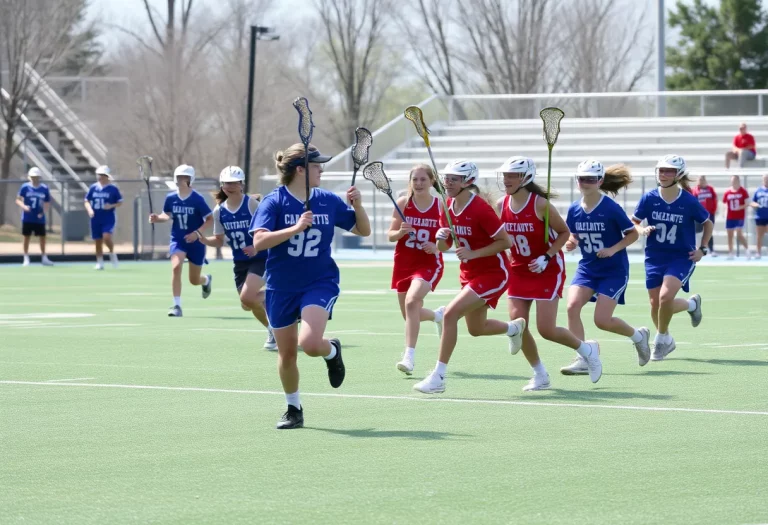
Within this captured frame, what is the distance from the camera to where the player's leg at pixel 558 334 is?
1153 cm

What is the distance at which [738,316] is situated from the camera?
1873 centimetres

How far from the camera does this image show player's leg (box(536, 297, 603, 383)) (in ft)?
37.8

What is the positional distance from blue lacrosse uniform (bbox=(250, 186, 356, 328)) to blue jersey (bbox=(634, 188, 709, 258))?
16.9 feet

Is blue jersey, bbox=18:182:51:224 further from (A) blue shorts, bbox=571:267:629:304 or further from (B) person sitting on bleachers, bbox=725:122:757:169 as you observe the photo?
(A) blue shorts, bbox=571:267:629:304

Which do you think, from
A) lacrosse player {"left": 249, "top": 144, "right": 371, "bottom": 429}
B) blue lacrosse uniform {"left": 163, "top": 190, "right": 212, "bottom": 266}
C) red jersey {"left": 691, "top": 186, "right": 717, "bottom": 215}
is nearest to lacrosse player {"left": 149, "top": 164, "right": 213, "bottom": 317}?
blue lacrosse uniform {"left": 163, "top": 190, "right": 212, "bottom": 266}

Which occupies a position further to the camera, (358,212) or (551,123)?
(551,123)

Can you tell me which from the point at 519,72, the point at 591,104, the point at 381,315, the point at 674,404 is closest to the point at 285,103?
the point at 519,72

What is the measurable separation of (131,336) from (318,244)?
729 centimetres

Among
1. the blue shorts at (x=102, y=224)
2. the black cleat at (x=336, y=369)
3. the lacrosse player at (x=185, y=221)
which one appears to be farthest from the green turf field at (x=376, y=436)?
the blue shorts at (x=102, y=224)

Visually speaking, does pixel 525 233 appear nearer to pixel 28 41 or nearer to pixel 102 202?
pixel 102 202

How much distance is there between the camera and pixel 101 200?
3155 centimetres

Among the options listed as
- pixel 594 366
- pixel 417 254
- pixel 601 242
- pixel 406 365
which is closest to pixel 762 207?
pixel 601 242

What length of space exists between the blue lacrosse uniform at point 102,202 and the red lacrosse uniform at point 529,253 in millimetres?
21036

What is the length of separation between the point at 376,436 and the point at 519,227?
118 inches
